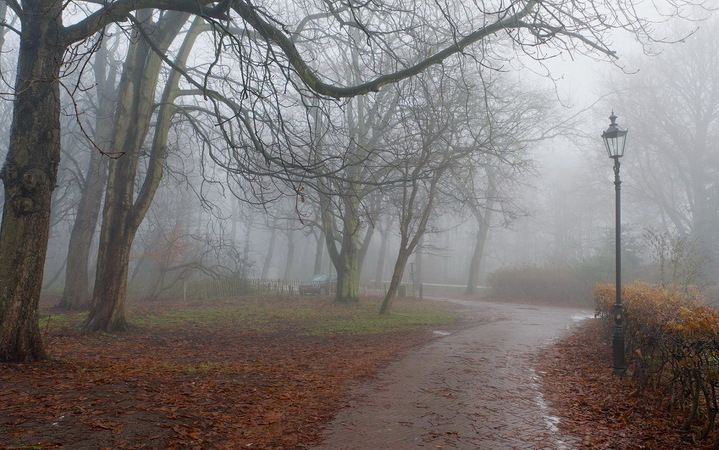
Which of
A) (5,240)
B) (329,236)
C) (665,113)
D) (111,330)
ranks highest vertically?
(665,113)

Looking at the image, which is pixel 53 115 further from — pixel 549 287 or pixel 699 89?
pixel 699 89

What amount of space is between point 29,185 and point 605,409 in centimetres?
769

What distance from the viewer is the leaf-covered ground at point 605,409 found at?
5.12m

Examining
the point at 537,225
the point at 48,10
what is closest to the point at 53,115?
the point at 48,10

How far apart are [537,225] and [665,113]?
24019 millimetres

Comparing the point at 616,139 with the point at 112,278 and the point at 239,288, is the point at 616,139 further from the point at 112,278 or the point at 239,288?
the point at 239,288

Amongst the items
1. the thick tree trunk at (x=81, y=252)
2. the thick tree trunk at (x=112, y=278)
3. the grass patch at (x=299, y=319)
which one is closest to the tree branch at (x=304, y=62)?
the thick tree trunk at (x=112, y=278)

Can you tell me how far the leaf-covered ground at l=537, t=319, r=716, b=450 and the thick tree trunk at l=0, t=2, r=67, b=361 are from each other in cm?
661

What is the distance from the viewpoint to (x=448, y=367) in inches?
352

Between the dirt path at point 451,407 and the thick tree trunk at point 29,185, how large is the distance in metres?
4.15

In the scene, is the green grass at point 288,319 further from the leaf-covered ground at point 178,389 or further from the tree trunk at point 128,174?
the leaf-covered ground at point 178,389

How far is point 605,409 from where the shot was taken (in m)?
6.37

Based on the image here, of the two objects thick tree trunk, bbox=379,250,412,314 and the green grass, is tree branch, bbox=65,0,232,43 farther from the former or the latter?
thick tree trunk, bbox=379,250,412,314

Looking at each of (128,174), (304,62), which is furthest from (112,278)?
(304,62)
